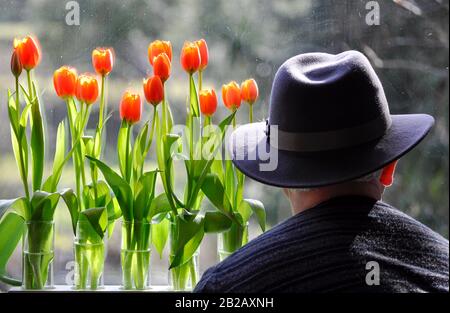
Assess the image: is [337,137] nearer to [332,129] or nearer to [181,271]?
[332,129]

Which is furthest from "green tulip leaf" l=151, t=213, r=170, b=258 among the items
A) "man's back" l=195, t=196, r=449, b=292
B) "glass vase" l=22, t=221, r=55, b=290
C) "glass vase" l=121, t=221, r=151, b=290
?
"man's back" l=195, t=196, r=449, b=292

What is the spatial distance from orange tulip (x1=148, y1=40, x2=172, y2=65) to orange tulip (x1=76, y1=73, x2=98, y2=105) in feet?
0.31

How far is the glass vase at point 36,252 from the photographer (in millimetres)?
1337

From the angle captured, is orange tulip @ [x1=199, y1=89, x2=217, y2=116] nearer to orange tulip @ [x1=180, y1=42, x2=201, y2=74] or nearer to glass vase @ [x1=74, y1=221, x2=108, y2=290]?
orange tulip @ [x1=180, y1=42, x2=201, y2=74]

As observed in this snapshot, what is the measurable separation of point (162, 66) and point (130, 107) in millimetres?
81

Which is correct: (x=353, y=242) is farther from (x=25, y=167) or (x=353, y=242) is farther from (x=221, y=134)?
(x=25, y=167)

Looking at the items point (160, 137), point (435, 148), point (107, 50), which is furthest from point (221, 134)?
point (435, 148)

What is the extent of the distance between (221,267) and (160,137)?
317 millimetres

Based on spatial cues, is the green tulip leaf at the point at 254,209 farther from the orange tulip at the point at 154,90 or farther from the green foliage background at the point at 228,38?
the orange tulip at the point at 154,90

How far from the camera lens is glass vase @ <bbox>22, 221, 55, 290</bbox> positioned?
4.39ft

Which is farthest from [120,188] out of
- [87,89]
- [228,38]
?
[228,38]

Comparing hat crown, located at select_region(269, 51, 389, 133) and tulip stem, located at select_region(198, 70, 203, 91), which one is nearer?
hat crown, located at select_region(269, 51, 389, 133)

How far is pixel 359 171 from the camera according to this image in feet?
3.65

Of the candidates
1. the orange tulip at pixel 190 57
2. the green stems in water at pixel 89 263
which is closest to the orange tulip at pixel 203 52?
the orange tulip at pixel 190 57
